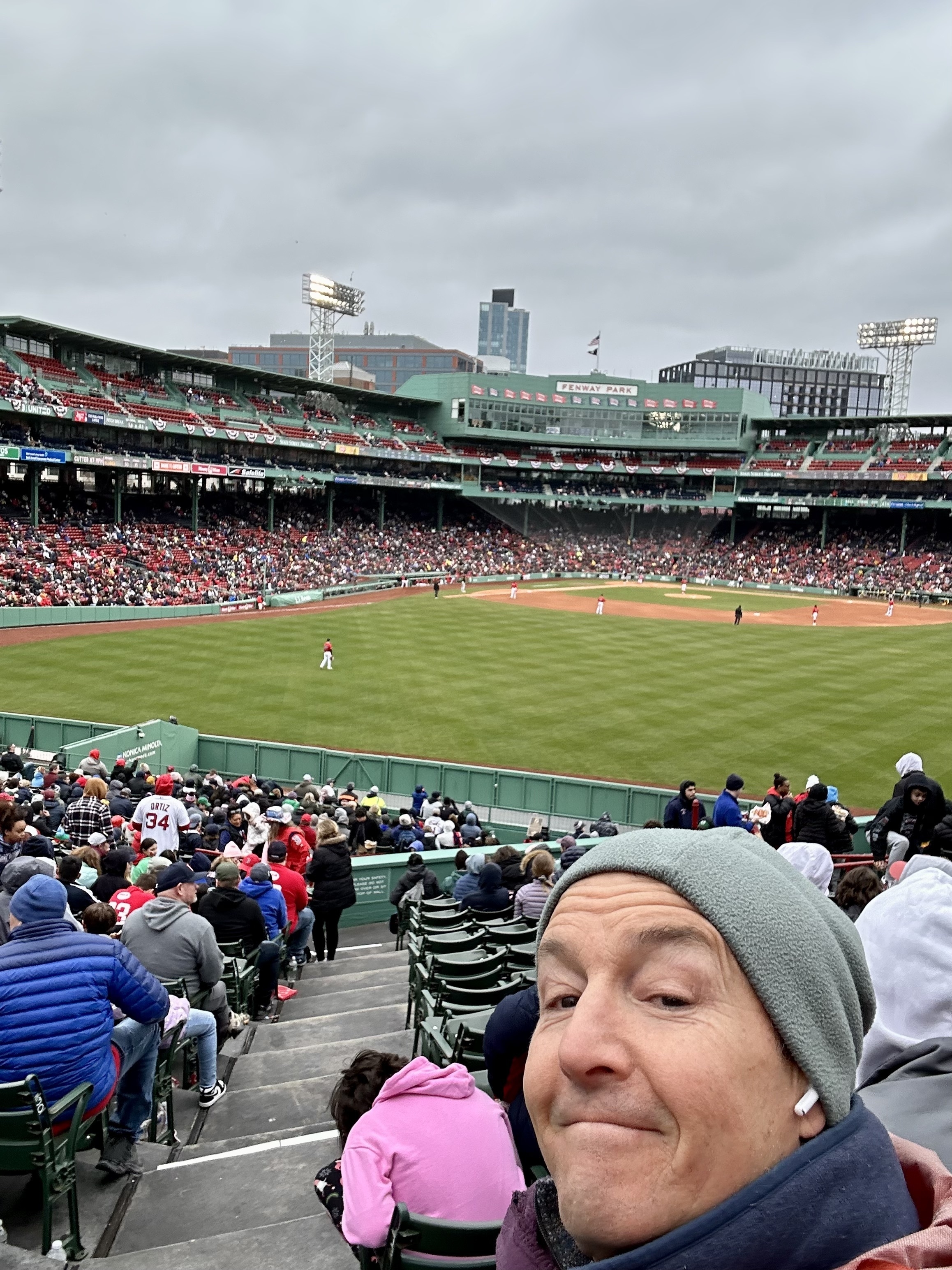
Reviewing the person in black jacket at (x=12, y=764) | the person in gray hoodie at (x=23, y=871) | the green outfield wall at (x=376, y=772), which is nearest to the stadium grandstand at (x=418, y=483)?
the green outfield wall at (x=376, y=772)

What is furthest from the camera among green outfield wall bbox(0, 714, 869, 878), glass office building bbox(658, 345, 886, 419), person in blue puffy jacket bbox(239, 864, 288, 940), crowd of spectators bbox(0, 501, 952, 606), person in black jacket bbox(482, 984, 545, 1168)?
glass office building bbox(658, 345, 886, 419)

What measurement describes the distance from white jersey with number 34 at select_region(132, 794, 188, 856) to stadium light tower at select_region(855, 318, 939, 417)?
310 feet

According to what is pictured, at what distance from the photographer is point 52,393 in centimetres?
5222

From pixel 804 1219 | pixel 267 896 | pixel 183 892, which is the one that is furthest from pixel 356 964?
pixel 804 1219

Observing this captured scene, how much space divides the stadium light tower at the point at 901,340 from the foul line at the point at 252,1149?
99191mm

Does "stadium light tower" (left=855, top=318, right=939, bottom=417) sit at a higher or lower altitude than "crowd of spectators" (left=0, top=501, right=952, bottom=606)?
higher

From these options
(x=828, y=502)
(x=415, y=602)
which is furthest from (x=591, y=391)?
(x=415, y=602)

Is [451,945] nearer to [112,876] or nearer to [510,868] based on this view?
[510,868]

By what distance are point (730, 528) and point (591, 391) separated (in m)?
20.7

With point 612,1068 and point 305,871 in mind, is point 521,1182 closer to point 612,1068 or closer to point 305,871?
point 612,1068

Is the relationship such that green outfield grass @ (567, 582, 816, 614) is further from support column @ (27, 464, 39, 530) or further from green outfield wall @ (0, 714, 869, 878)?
green outfield wall @ (0, 714, 869, 878)

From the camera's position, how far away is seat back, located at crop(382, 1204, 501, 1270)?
9.83ft

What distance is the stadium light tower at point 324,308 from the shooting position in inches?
3418

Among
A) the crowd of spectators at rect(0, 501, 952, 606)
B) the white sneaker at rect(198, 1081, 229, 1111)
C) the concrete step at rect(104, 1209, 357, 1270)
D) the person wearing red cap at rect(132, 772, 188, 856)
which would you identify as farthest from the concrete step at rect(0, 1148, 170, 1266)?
the crowd of spectators at rect(0, 501, 952, 606)
